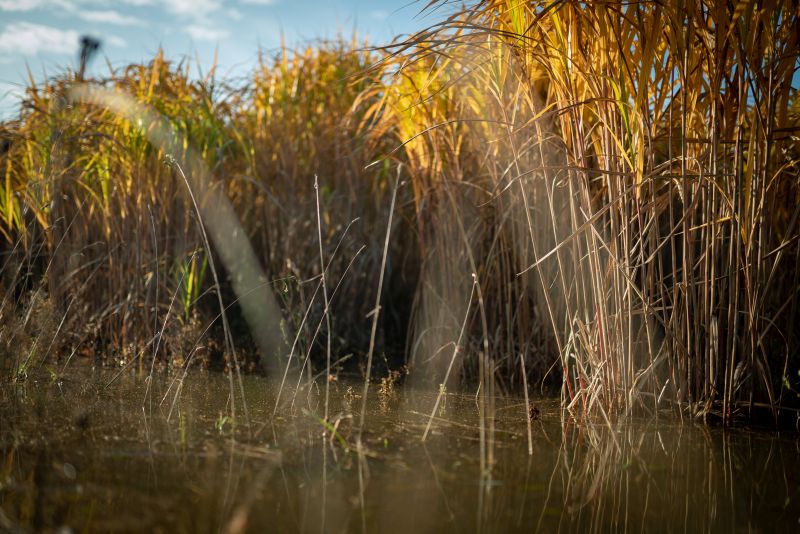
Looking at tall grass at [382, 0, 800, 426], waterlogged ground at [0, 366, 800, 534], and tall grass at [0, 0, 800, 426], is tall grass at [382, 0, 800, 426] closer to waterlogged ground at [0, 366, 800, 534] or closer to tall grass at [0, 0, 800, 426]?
tall grass at [0, 0, 800, 426]

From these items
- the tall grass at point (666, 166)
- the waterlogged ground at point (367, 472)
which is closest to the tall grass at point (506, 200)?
the tall grass at point (666, 166)

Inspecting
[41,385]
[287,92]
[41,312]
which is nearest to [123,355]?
[41,312]

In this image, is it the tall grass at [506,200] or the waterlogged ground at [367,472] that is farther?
the tall grass at [506,200]

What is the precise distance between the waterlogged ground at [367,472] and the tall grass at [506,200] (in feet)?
0.63

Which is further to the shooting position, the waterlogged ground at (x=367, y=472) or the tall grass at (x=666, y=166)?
the tall grass at (x=666, y=166)

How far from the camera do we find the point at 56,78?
4074 millimetres

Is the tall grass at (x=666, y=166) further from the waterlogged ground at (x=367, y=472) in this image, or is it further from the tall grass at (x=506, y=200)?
the waterlogged ground at (x=367, y=472)

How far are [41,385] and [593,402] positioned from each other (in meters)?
1.90

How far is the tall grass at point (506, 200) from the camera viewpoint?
1.95m

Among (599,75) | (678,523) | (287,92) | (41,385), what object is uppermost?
(287,92)

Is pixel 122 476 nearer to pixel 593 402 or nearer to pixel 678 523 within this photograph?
pixel 678 523

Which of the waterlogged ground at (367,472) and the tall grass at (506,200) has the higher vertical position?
the tall grass at (506,200)

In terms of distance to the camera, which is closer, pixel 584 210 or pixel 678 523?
pixel 678 523

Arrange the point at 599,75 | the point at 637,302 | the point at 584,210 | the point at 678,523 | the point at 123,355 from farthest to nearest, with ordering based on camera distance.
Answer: the point at 123,355, the point at 637,302, the point at 584,210, the point at 599,75, the point at 678,523
